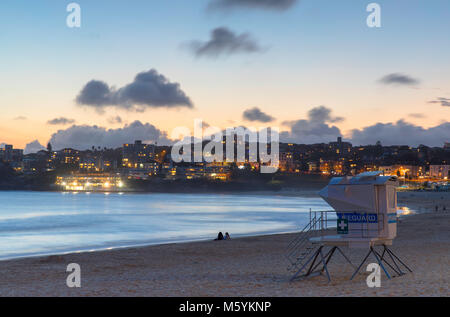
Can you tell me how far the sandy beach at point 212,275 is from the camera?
12.7 m

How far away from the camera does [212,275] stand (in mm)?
16266

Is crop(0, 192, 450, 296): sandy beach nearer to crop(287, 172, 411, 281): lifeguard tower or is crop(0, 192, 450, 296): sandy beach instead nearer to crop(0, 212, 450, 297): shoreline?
A: crop(0, 212, 450, 297): shoreline

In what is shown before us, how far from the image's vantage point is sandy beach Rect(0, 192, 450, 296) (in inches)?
502

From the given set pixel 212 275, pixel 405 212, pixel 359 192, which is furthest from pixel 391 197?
pixel 405 212

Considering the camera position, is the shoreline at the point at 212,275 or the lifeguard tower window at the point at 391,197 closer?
the shoreline at the point at 212,275

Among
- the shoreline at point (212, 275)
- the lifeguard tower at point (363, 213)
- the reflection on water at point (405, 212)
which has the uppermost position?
the lifeguard tower at point (363, 213)

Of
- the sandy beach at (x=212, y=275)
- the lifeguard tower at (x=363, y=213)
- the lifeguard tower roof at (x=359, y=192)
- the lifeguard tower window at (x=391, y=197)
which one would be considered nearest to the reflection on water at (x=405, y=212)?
the sandy beach at (x=212, y=275)

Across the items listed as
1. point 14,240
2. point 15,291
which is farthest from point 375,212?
point 14,240

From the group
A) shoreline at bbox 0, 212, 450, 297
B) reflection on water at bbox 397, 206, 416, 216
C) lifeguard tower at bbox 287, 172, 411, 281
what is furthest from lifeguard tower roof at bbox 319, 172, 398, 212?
reflection on water at bbox 397, 206, 416, 216

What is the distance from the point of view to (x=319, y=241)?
14281 mm

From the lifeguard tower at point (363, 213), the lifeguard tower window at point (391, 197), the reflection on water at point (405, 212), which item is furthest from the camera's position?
the reflection on water at point (405, 212)

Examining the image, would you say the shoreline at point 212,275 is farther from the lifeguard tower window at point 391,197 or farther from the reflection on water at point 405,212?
the reflection on water at point 405,212
